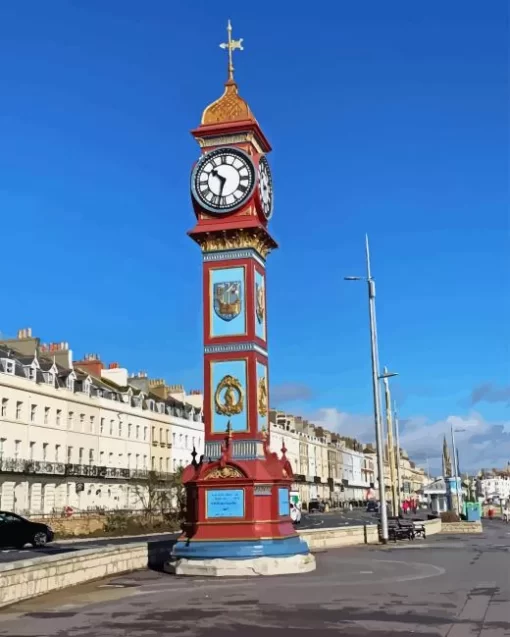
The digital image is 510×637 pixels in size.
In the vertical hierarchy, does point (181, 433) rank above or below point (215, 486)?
above

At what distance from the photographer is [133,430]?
7562 cm

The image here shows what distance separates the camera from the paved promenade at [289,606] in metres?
12.1

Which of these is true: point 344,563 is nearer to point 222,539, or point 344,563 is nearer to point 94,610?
point 222,539

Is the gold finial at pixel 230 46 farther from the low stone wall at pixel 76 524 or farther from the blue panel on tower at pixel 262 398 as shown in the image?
the low stone wall at pixel 76 524

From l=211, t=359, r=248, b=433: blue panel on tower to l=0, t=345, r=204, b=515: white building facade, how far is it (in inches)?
1399

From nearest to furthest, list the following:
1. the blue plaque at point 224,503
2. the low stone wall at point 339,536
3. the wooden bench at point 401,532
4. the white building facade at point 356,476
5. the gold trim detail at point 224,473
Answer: the blue plaque at point 224,503 < the gold trim detail at point 224,473 < the low stone wall at point 339,536 < the wooden bench at point 401,532 < the white building facade at point 356,476

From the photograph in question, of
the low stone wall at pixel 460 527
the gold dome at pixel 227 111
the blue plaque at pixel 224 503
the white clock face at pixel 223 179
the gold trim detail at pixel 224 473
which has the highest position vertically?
the gold dome at pixel 227 111

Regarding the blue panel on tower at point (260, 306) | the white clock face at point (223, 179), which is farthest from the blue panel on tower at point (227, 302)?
the white clock face at point (223, 179)

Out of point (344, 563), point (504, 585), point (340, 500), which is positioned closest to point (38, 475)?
point (344, 563)

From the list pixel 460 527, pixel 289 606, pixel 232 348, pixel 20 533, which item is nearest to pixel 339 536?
pixel 20 533

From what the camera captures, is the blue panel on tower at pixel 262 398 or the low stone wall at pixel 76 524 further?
the low stone wall at pixel 76 524

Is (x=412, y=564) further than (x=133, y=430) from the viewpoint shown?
No

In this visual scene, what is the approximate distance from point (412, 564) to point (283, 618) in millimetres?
11038

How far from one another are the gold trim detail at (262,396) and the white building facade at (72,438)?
35373 mm
